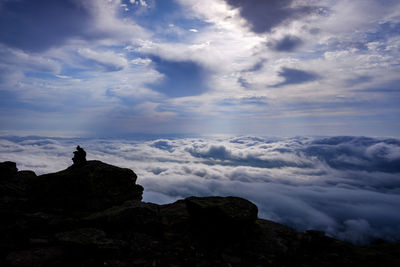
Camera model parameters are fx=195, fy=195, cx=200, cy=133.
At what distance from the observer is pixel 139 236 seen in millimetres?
9594

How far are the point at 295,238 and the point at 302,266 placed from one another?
2.84 m

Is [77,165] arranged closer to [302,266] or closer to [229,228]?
[229,228]

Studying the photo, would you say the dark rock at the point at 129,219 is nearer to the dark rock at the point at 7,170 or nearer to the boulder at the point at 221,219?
the boulder at the point at 221,219

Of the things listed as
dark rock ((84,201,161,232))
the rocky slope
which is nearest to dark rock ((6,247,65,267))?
the rocky slope

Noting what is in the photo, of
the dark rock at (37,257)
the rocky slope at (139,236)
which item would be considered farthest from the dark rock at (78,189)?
the dark rock at (37,257)

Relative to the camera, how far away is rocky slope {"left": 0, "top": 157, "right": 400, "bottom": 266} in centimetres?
774

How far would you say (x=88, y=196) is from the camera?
1305 cm

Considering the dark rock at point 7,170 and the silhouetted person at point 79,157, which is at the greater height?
the silhouetted person at point 79,157

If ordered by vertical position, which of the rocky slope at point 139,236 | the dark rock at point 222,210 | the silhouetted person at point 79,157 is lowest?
the rocky slope at point 139,236

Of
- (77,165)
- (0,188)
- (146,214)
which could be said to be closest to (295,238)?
(146,214)

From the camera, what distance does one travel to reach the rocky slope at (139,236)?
7.74 meters

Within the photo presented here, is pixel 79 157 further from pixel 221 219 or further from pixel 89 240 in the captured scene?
pixel 221 219

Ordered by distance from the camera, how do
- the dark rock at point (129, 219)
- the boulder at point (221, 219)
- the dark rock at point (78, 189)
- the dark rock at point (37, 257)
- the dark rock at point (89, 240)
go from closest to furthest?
the dark rock at point (37, 257), the dark rock at point (89, 240), the dark rock at point (129, 219), the boulder at point (221, 219), the dark rock at point (78, 189)

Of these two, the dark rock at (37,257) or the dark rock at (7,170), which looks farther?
the dark rock at (7,170)
